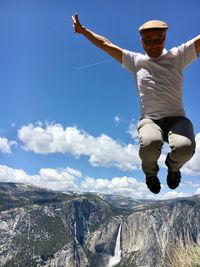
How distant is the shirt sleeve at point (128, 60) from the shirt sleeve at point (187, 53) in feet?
Answer: 2.55

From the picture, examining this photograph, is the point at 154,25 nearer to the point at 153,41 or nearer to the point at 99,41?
the point at 153,41

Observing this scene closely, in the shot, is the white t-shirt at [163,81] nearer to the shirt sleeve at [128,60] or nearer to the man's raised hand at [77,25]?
the shirt sleeve at [128,60]

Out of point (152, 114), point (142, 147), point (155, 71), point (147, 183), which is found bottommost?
point (147, 183)

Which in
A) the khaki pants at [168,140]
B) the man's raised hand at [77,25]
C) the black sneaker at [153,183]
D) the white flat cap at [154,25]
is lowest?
the black sneaker at [153,183]

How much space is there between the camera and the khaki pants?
Answer: 19.5ft

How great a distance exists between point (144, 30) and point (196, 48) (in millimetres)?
935

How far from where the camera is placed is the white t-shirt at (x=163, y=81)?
20.2 ft

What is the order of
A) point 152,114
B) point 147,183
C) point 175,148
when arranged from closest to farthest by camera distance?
point 175,148 < point 152,114 < point 147,183

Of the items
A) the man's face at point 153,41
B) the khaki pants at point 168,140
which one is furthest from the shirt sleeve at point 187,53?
the khaki pants at point 168,140

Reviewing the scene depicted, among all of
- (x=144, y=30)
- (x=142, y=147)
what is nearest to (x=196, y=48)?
(x=144, y=30)

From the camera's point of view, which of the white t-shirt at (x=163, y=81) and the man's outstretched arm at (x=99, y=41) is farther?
the man's outstretched arm at (x=99, y=41)

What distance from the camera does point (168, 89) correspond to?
6.11 metres

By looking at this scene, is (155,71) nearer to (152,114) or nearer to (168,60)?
(168,60)

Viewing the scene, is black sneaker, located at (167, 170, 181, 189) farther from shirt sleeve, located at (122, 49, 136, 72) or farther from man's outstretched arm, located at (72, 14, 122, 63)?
man's outstretched arm, located at (72, 14, 122, 63)
